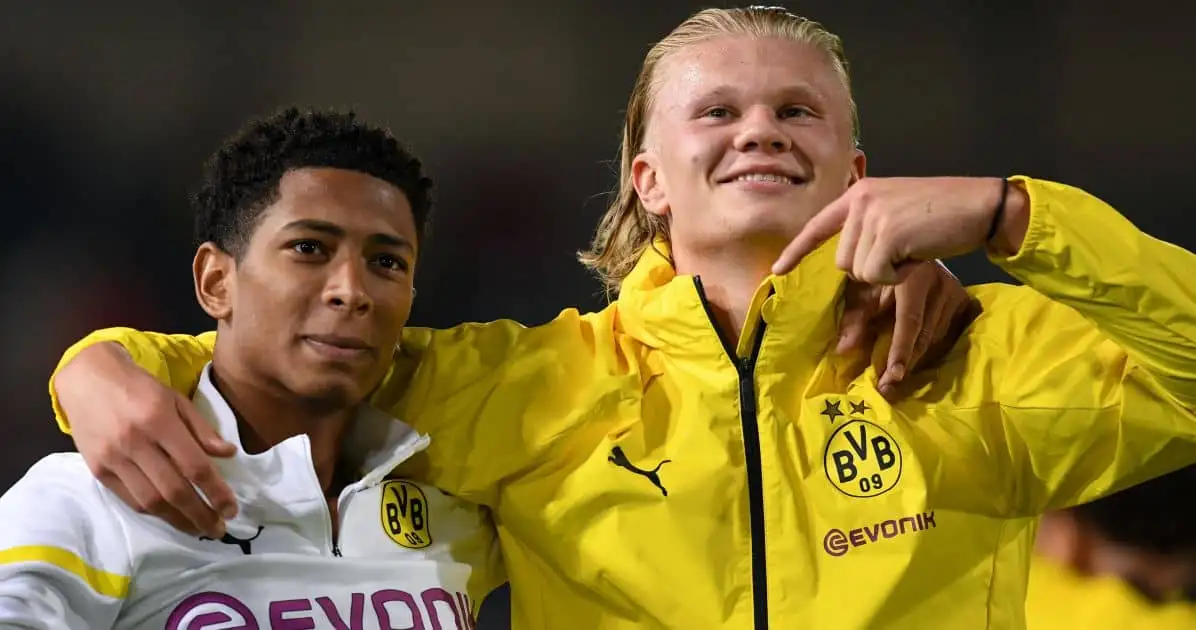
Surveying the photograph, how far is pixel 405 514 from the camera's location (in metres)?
1.36

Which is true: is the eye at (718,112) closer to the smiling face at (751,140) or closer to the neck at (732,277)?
the smiling face at (751,140)

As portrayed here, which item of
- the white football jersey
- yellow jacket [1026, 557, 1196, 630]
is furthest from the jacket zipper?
yellow jacket [1026, 557, 1196, 630]

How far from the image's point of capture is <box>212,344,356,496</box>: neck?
135cm

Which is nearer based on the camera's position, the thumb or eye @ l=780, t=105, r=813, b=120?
the thumb

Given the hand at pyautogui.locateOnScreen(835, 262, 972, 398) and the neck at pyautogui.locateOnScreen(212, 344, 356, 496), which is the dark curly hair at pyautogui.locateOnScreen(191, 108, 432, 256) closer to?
the neck at pyautogui.locateOnScreen(212, 344, 356, 496)

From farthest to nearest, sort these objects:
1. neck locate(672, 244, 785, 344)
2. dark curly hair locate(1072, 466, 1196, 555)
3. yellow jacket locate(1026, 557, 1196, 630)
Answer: dark curly hair locate(1072, 466, 1196, 555)
yellow jacket locate(1026, 557, 1196, 630)
neck locate(672, 244, 785, 344)

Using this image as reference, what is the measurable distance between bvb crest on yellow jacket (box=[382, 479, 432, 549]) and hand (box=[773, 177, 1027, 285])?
1.91ft

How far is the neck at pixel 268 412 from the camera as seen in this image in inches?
53.1

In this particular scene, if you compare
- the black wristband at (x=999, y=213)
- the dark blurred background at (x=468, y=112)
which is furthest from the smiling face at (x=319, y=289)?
the dark blurred background at (x=468, y=112)

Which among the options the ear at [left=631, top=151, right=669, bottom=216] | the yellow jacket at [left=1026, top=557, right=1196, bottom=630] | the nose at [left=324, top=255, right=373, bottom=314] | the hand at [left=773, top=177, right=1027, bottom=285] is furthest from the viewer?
the yellow jacket at [left=1026, top=557, right=1196, bottom=630]

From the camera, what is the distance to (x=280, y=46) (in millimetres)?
3307

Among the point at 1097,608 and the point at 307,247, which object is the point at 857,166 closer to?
the point at 307,247

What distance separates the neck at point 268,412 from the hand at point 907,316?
2.03 ft

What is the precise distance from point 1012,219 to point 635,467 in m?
0.49
